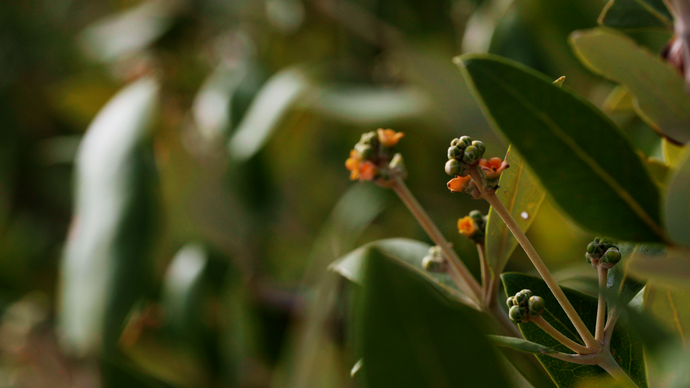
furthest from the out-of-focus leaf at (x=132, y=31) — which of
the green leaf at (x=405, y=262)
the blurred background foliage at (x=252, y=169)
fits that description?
the green leaf at (x=405, y=262)

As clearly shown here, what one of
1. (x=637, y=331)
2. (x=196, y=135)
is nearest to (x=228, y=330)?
(x=196, y=135)

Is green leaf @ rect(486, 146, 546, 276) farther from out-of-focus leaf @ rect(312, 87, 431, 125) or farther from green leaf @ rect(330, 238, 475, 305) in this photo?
out-of-focus leaf @ rect(312, 87, 431, 125)

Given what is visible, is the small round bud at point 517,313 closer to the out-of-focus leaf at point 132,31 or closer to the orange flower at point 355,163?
the orange flower at point 355,163

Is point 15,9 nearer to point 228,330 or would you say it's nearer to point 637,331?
point 228,330

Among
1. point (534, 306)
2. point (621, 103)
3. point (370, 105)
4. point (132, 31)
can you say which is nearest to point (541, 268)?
point (534, 306)

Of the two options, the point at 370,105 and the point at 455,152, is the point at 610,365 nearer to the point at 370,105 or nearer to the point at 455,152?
the point at 455,152
